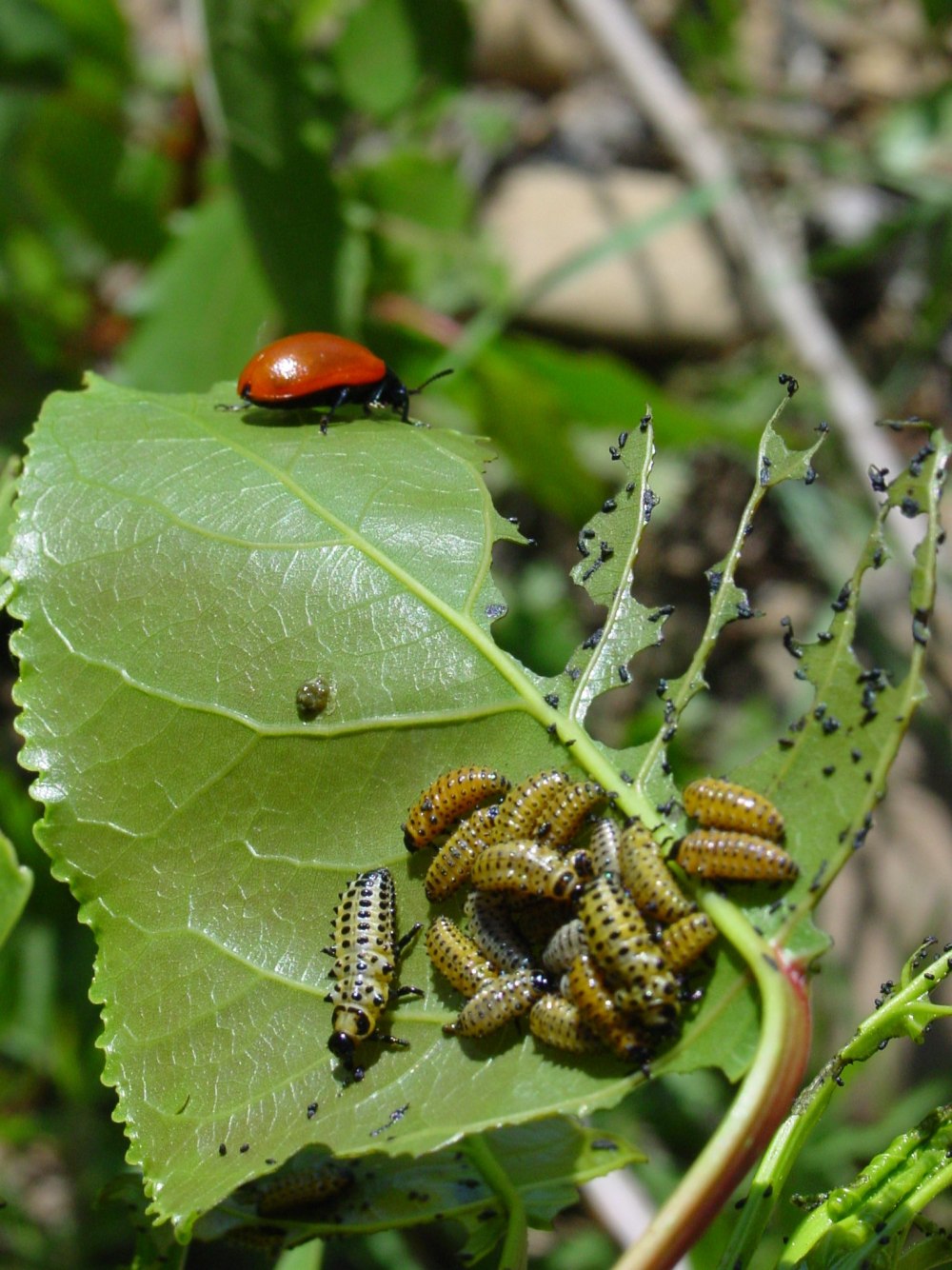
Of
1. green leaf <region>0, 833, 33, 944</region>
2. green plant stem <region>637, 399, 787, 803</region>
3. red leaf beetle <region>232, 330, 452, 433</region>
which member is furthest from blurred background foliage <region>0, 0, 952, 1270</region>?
green leaf <region>0, 833, 33, 944</region>

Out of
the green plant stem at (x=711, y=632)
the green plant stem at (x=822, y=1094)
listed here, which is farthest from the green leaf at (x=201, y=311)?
the green plant stem at (x=822, y=1094)

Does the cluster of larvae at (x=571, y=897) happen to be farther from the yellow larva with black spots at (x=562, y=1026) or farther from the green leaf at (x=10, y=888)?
the green leaf at (x=10, y=888)

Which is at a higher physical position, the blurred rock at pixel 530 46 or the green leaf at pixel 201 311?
the blurred rock at pixel 530 46

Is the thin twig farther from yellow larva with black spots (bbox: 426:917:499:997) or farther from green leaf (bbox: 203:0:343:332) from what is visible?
yellow larva with black spots (bbox: 426:917:499:997)

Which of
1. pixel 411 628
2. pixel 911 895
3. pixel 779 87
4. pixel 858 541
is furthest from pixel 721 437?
pixel 779 87

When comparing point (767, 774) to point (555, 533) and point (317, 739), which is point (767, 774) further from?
point (555, 533)
